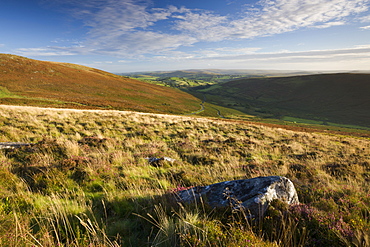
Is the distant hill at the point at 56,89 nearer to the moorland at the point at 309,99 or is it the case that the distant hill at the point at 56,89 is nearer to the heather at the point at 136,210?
the heather at the point at 136,210

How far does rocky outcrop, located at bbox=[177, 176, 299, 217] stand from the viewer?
3.29 meters

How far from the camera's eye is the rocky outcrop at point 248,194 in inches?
129

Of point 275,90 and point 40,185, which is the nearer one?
point 40,185

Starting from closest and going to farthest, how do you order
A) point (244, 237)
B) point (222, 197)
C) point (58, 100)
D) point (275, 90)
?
point (244, 237) → point (222, 197) → point (58, 100) → point (275, 90)

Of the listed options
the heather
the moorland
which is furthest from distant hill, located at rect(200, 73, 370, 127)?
the heather

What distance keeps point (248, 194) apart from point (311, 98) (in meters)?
167

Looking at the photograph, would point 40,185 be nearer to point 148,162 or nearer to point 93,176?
point 93,176

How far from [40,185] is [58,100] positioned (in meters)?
48.5

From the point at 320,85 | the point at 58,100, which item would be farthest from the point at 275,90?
the point at 58,100

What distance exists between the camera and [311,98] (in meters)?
136

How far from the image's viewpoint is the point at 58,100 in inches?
1694

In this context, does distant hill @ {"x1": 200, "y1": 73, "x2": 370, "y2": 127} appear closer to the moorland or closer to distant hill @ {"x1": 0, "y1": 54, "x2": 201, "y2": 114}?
the moorland

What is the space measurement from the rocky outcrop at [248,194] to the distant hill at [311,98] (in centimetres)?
10221

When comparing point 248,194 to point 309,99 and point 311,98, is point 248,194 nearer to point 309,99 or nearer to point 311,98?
point 309,99
